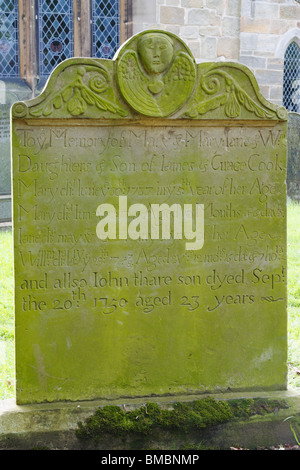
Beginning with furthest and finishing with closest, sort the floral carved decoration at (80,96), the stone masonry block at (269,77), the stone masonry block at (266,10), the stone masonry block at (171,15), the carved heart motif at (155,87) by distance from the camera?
the stone masonry block at (269,77)
the stone masonry block at (266,10)
the stone masonry block at (171,15)
the carved heart motif at (155,87)
the floral carved decoration at (80,96)

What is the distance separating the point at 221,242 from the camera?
3844mm

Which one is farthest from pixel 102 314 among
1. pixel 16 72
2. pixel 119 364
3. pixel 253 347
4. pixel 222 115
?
pixel 16 72

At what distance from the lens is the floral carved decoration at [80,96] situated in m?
3.56

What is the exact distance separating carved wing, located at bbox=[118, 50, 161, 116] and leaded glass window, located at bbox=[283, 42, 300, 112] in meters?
10.3

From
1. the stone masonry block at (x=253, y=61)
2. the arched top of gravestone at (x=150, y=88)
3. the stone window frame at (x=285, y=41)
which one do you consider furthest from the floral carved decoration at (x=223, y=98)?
the stone window frame at (x=285, y=41)

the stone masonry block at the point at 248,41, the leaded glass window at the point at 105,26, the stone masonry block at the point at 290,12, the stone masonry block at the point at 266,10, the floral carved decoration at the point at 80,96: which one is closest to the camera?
the floral carved decoration at the point at 80,96

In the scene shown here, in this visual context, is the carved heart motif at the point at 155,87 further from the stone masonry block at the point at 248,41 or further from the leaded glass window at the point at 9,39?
the stone masonry block at the point at 248,41

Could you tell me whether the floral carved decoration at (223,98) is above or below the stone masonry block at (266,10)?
below

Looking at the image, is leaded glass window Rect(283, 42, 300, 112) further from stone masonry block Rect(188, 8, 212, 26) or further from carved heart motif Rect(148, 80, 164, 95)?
carved heart motif Rect(148, 80, 164, 95)

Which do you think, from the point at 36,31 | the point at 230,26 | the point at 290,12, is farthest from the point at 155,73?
the point at 290,12

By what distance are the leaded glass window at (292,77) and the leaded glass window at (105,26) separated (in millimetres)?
3955

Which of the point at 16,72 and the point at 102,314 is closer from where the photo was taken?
the point at 102,314
